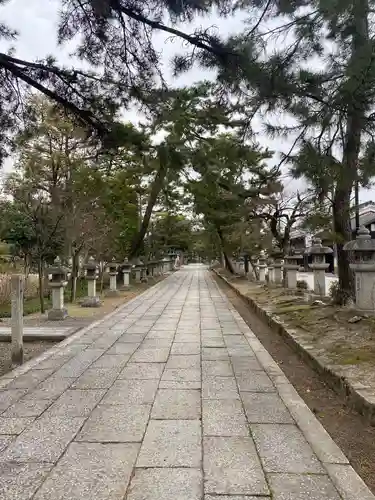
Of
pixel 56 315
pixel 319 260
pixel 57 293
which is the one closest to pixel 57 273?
pixel 57 293

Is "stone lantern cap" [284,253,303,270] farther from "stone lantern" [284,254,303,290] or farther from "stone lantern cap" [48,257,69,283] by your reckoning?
"stone lantern cap" [48,257,69,283]

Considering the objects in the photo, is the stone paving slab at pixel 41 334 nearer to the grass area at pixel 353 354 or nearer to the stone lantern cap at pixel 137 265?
the grass area at pixel 353 354

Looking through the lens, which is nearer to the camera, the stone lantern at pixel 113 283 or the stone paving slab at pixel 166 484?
the stone paving slab at pixel 166 484

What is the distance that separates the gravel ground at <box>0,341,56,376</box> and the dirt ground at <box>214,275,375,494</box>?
3090mm

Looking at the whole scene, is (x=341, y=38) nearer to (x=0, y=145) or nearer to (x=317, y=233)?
(x=0, y=145)

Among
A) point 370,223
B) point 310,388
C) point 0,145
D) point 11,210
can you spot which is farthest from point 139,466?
point 370,223

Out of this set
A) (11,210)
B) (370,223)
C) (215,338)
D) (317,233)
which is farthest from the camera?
(370,223)

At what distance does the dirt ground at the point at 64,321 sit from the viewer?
17.3 ft

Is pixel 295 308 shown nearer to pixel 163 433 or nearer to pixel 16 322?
pixel 16 322

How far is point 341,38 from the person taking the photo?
164 inches

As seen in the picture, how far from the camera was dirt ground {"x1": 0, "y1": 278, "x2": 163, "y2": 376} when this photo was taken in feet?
17.3

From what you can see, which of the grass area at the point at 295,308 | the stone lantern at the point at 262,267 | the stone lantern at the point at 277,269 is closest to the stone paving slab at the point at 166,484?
the grass area at the point at 295,308

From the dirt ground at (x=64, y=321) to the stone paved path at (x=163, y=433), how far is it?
469 millimetres

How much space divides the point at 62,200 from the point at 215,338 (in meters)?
6.88
